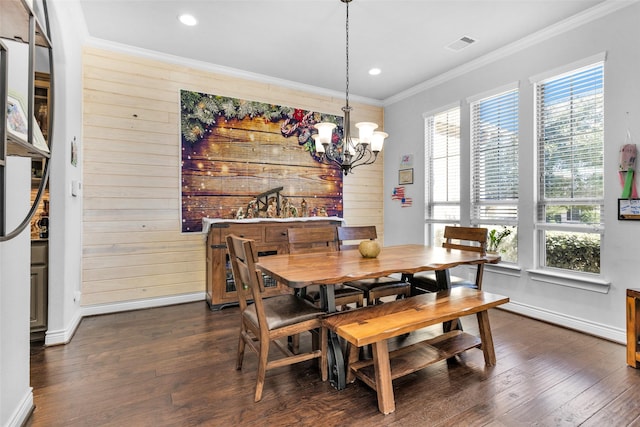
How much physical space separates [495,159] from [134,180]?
164 inches

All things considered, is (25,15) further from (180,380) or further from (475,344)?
(475,344)

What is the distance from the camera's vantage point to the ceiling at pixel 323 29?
2914mm

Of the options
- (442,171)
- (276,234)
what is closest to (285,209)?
(276,234)

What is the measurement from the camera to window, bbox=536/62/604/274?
9.97 ft

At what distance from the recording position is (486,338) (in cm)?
240

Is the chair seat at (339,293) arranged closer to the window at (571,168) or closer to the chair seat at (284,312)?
the chair seat at (284,312)

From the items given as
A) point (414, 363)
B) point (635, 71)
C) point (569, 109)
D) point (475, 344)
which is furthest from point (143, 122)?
point (635, 71)

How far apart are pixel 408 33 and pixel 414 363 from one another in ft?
10.1

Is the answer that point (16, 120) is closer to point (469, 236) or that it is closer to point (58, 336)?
point (58, 336)

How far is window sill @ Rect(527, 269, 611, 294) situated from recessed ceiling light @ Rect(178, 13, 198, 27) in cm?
421

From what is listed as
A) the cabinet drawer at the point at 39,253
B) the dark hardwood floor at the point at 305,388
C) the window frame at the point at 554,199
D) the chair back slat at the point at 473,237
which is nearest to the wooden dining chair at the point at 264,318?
the dark hardwood floor at the point at 305,388

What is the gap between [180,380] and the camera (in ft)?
7.27

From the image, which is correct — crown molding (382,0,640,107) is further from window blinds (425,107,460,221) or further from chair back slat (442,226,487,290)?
chair back slat (442,226,487,290)

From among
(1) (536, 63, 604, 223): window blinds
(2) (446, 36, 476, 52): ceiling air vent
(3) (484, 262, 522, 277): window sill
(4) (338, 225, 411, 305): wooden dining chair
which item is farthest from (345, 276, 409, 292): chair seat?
(2) (446, 36, 476, 52): ceiling air vent
